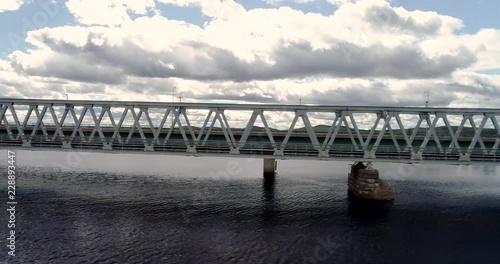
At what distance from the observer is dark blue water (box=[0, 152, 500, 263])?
3344cm

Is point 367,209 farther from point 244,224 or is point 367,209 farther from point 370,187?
point 244,224

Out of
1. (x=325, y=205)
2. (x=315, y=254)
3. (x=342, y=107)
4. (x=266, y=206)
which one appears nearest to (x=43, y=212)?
(x=266, y=206)

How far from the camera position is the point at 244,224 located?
4262 cm

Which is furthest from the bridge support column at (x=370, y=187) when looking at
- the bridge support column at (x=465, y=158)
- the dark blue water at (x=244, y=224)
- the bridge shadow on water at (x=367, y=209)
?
the bridge support column at (x=465, y=158)

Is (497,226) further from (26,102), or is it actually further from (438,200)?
(26,102)

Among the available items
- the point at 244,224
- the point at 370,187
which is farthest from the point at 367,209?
the point at 244,224

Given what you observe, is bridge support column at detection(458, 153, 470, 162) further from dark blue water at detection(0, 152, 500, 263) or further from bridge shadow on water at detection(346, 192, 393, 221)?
bridge shadow on water at detection(346, 192, 393, 221)

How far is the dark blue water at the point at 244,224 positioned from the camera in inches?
1316

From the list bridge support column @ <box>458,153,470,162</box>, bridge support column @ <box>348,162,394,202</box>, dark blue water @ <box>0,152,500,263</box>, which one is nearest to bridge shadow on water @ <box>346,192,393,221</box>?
dark blue water @ <box>0,152,500,263</box>

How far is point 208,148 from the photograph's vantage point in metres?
55.8

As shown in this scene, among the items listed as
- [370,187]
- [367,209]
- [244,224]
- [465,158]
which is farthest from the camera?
[370,187]

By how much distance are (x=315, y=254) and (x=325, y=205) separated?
19.9 m

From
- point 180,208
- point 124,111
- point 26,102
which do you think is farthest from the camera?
point 26,102

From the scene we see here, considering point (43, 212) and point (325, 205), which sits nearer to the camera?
point (43, 212)
